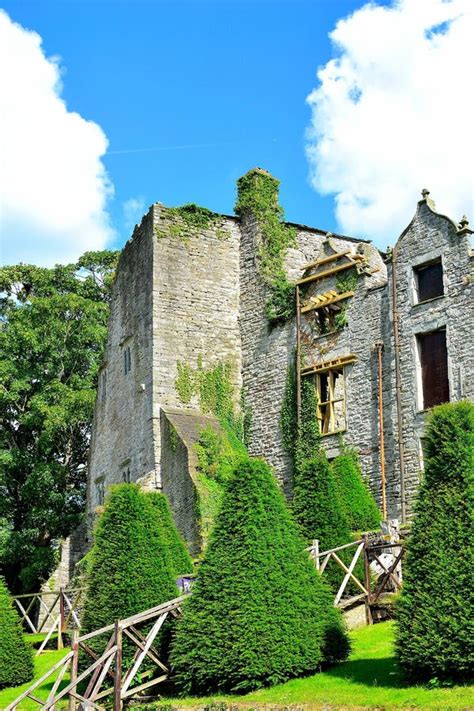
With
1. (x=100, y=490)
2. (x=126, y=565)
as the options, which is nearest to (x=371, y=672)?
(x=126, y=565)

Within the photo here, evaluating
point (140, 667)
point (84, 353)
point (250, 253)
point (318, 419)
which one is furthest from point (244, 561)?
point (84, 353)

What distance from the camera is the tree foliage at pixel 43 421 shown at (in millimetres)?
37594

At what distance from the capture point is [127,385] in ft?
104

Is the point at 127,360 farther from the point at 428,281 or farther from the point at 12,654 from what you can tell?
the point at 12,654

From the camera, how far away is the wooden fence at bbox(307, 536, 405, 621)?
17297mm

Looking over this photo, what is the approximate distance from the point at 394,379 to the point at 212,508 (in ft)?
19.0

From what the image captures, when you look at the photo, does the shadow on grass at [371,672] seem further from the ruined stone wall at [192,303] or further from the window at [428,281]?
the ruined stone wall at [192,303]

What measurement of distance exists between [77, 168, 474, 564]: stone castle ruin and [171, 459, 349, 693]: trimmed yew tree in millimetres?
9796

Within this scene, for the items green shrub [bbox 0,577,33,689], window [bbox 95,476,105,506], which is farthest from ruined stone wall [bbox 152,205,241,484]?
green shrub [bbox 0,577,33,689]

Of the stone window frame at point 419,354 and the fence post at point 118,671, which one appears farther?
the stone window frame at point 419,354

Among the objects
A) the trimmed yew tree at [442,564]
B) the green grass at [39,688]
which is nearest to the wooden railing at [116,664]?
the green grass at [39,688]

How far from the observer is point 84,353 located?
39.5 metres

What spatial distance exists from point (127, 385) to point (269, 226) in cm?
683

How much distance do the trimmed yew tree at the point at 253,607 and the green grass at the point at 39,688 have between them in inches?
164
